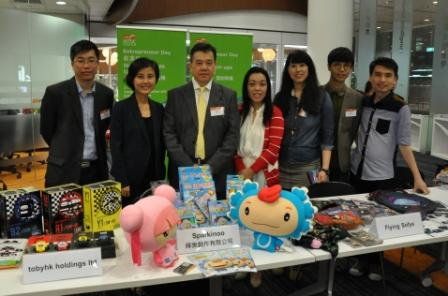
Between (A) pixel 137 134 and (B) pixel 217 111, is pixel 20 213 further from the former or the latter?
(B) pixel 217 111

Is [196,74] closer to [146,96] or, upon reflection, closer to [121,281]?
[146,96]

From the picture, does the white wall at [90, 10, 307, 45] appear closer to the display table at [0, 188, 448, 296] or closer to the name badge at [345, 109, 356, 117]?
the name badge at [345, 109, 356, 117]

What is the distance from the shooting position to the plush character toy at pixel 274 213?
5.16 ft

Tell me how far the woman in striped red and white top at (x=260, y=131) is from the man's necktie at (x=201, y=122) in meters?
0.28

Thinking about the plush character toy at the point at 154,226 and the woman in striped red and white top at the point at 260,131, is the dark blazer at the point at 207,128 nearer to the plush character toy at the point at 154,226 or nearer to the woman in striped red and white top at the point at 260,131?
the woman in striped red and white top at the point at 260,131

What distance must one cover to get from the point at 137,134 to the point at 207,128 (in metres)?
0.42

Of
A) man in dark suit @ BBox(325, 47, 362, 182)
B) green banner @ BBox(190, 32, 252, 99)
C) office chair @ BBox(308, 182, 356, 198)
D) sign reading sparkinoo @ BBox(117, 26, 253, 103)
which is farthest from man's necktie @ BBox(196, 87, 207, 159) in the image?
green banner @ BBox(190, 32, 252, 99)

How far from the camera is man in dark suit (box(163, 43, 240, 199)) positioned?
2398 millimetres

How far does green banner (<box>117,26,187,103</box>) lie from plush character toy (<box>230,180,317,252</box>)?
123 inches

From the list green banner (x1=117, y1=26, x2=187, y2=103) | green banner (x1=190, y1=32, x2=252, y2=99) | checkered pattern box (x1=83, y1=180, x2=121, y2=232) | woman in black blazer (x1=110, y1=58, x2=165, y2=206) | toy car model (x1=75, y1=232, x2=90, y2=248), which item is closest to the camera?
toy car model (x1=75, y1=232, x2=90, y2=248)

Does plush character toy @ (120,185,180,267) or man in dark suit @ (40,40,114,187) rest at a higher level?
man in dark suit @ (40,40,114,187)

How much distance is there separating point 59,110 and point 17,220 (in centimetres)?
89

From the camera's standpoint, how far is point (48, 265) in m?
1.42

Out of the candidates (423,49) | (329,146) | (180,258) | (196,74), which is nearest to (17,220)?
(180,258)
